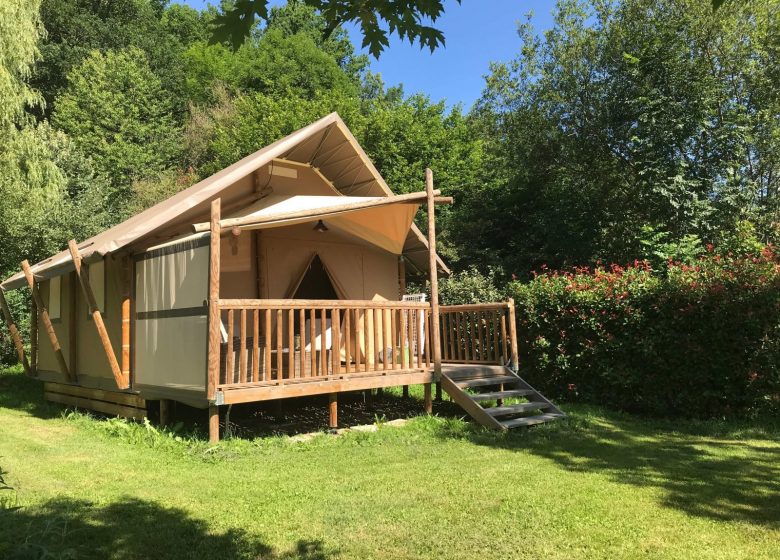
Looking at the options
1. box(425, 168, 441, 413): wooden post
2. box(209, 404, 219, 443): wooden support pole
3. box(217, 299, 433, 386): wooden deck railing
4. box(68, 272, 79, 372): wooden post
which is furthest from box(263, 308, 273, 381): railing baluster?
box(68, 272, 79, 372): wooden post

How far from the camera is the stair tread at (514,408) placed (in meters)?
Result: 7.50

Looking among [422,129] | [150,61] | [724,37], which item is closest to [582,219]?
[724,37]

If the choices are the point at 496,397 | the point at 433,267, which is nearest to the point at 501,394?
the point at 496,397

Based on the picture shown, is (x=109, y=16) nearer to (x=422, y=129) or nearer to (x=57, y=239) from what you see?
(x=422, y=129)

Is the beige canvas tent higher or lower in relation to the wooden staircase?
higher

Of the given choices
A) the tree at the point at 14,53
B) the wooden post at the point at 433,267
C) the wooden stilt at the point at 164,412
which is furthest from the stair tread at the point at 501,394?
Answer: the tree at the point at 14,53

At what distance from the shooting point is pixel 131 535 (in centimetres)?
374

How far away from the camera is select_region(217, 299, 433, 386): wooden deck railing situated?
6543 mm

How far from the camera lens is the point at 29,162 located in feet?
50.0

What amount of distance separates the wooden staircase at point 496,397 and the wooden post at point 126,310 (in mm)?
4385

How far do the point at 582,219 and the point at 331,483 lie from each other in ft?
50.0

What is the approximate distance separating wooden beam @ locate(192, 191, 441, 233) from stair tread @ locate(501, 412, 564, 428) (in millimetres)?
3001

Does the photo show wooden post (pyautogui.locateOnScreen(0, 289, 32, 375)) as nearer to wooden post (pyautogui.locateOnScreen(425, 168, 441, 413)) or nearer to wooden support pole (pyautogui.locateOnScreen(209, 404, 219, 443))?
wooden support pole (pyautogui.locateOnScreen(209, 404, 219, 443))

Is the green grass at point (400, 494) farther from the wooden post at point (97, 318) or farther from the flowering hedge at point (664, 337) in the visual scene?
the flowering hedge at point (664, 337)
